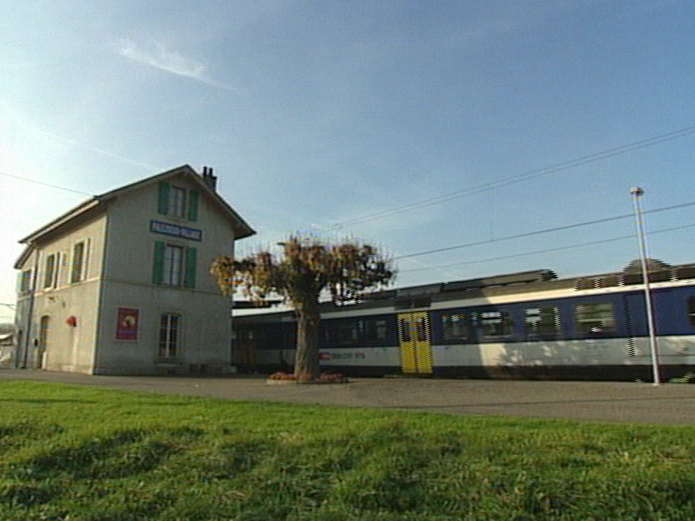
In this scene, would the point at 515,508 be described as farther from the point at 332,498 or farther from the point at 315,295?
the point at 315,295

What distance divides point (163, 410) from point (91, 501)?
4.08m

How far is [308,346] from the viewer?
17641 millimetres

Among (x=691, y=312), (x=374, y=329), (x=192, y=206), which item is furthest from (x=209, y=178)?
(x=691, y=312)

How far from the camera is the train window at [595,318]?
1548 cm

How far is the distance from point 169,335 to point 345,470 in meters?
20.2

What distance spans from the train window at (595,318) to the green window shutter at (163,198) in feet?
53.0

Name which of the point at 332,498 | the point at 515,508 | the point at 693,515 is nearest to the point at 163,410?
the point at 332,498

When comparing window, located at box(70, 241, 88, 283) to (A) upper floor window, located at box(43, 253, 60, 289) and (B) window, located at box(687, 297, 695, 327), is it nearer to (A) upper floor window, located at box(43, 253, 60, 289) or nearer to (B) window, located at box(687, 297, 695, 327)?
(A) upper floor window, located at box(43, 253, 60, 289)

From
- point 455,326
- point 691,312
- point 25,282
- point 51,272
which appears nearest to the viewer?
point 691,312

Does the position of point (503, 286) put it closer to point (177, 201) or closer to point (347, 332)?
point (347, 332)

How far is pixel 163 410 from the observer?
859 centimetres

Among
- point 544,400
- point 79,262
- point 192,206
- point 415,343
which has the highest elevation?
point 192,206

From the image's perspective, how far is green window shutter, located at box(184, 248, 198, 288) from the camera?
24.8m

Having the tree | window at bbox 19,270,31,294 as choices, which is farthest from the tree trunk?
window at bbox 19,270,31,294
